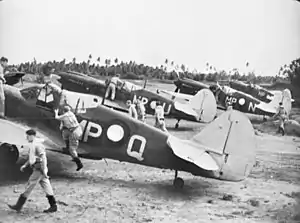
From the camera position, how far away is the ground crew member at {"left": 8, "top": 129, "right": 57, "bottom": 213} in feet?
8.95

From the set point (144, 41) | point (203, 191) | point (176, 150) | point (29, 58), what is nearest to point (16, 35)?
point (29, 58)

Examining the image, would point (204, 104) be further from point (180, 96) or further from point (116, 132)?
point (116, 132)

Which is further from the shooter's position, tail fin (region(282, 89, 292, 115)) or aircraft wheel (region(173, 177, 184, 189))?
tail fin (region(282, 89, 292, 115))

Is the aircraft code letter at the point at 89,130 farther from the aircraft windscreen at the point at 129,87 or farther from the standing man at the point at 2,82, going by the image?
the standing man at the point at 2,82

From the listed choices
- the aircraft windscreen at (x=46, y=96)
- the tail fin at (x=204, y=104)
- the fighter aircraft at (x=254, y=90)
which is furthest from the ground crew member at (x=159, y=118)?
the aircraft windscreen at (x=46, y=96)

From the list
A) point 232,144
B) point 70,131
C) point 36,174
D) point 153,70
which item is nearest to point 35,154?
point 36,174

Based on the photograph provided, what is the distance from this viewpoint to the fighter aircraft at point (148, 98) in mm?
3162

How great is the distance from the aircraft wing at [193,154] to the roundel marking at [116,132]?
0.37 meters

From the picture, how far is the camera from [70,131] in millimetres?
3166

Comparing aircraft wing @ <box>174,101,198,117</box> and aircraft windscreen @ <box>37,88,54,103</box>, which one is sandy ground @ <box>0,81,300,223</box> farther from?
aircraft windscreen @ <box>37,88,54,103</box>

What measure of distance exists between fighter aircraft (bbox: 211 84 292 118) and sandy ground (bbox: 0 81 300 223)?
0.18 meters

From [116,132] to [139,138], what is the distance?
6.6 inches

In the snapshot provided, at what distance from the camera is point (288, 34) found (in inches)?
125

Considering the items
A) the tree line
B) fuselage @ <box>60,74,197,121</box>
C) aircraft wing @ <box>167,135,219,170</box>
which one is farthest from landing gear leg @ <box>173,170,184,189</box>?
the tree line
